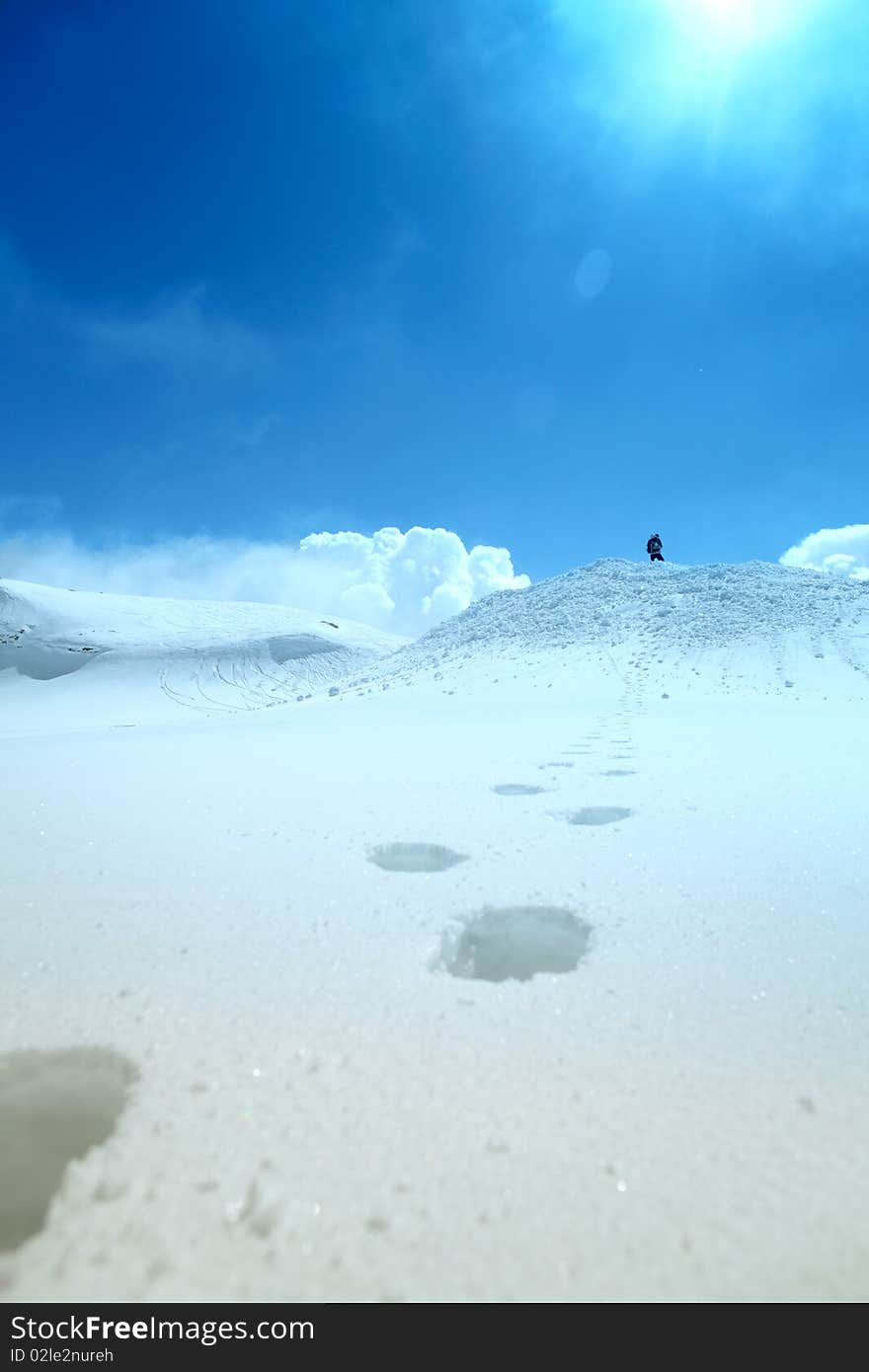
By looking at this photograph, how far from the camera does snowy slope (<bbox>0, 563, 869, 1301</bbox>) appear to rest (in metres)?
0.97

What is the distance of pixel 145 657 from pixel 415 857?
3429 cm

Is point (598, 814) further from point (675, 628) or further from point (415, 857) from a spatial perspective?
point (675, 628)

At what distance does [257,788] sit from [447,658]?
17202 millimetres

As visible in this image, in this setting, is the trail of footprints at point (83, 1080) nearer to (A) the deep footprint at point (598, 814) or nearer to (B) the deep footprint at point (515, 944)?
(B) the deep footprint at point (515, 944)

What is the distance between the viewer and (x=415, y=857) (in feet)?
9.75

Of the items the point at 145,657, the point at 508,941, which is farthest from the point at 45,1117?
the point at 145,657

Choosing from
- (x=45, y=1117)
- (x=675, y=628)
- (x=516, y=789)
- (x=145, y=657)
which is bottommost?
(x=45, y=1117)

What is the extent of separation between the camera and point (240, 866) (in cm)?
279

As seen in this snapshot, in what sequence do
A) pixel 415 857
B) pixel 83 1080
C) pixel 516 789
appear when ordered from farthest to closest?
pixel 516 789 → pixel 415 857 → pixel 83 1080

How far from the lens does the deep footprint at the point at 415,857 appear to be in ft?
9.13

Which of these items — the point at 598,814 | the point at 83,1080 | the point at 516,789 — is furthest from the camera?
the point at 516,789

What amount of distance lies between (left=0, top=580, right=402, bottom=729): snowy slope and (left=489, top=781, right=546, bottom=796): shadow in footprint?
23.0 metres

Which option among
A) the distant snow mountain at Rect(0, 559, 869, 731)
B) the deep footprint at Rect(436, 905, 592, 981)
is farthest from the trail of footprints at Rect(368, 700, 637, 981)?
the distant snow mountain at Rect(0, 559, 869, 731)
